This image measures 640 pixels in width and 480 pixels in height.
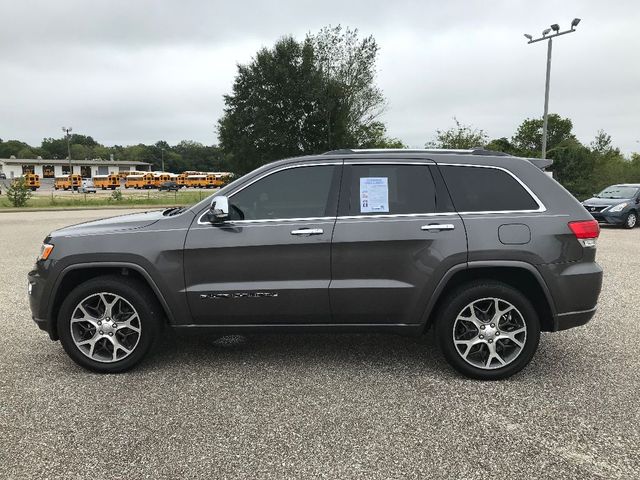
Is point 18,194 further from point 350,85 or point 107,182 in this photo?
point 107,182

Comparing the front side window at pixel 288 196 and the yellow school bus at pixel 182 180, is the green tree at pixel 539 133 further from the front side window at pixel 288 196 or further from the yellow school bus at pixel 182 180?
the front side window at pixel 288 196

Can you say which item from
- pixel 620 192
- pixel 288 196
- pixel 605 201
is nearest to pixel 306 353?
pixel 288 196

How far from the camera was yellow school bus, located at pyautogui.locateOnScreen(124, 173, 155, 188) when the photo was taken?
2904 inches

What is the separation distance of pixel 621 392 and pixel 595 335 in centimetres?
150

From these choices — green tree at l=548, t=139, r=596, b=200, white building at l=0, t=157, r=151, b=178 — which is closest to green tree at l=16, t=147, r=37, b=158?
white building at l=0, t=157, r=151, b=178

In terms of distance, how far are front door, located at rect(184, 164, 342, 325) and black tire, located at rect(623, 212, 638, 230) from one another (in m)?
15.6

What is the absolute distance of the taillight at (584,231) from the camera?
12.6 feet

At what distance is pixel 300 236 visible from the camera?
3.89m

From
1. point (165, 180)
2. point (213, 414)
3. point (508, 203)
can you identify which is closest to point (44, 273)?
point (213, 414)

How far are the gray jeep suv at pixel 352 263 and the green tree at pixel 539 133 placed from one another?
63.1m

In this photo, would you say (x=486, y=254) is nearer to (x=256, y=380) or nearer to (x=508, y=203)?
(x=508, y=203)

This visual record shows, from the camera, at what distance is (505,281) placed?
402 cm

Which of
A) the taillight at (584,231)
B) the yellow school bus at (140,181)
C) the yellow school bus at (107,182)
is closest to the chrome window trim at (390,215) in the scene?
the taillight at (584,231)

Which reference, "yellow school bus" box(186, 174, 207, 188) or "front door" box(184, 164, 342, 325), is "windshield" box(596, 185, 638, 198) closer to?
"front door" box(184, 164, 342, 325)
